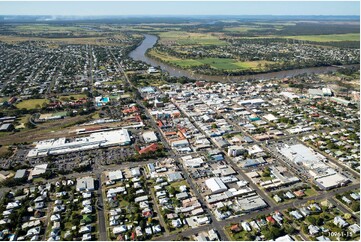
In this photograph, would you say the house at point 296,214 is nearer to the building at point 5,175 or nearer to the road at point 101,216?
the road at point 101,216

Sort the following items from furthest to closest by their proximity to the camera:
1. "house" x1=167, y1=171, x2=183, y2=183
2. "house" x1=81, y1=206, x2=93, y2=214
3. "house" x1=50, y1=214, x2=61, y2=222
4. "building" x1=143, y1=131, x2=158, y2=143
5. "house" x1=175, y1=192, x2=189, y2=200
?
"building" x1=143, y1=131, x2=158, y2=143
"house" x1=167, y1=171, x2=183, y2=183
"house" x1=175, y1=192, x2=189, y2=200
"house" x1=81, y1=206, x2=93, y2=214
"house" x1=50, y1=214, x2=61, y2=222

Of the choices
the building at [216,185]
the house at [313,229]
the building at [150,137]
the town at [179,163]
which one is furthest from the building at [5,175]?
the house at [313,229]

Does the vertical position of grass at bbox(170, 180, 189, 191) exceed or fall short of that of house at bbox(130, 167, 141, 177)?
it falls short

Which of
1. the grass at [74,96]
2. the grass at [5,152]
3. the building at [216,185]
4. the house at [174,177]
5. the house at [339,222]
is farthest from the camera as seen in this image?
the grass at [74,96]

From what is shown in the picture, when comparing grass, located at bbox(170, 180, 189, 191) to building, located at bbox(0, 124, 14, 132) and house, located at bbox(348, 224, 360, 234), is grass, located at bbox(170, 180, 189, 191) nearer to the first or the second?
house, located at bbox(348, 224, 360, 234)

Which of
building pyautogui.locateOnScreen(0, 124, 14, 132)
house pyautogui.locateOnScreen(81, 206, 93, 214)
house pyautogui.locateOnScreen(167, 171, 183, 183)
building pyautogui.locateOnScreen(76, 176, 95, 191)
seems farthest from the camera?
building pyautogui.locateOnScreen(0, 124, 14, 132)

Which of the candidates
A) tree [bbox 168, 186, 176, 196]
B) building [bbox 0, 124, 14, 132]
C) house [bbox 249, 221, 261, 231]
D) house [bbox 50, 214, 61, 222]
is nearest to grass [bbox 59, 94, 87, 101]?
building [bbox 0, 124, 14, 132]

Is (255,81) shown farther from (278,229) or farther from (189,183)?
(278,229)
